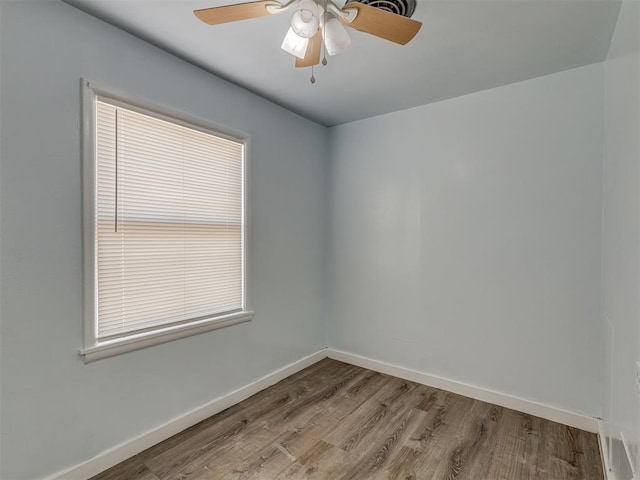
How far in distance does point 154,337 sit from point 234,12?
184 centimetres

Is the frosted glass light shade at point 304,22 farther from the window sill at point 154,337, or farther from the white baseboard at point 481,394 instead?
the white baseboard at point 481,394

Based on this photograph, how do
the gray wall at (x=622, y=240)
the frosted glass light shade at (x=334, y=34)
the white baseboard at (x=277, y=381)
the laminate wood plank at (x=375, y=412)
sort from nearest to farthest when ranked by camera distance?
the gray wall at (x=622, y=240) < the frosted glass light shade at (x=334, y=34) < the white baseboard at (x=277, y=381) < the laminate wood plank at (x=375, y=412)

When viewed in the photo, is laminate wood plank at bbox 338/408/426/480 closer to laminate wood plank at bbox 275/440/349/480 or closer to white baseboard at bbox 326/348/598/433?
laminate wood plank at bbox 275/440/349/480

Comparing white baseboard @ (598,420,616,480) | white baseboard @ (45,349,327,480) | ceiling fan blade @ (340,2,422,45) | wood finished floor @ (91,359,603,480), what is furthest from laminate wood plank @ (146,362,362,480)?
ceiling fan blade @ (340,2,422,45)

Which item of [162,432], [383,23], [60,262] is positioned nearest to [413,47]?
[383,23]

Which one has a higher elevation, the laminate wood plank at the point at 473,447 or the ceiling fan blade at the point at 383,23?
the ceiling fan blade at the point at 383,23

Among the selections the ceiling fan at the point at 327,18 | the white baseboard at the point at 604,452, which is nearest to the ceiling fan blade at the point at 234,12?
the ceiling fan at the point at 327,18

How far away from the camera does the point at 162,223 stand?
206cm

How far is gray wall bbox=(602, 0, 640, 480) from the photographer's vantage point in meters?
1.24

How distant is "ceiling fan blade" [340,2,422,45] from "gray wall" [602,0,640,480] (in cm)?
89

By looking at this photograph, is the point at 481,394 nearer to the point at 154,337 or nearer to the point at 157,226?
the point at 154,337

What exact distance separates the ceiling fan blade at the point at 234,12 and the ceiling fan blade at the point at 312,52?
11.2 inches

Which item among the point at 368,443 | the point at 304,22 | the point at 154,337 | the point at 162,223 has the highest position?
the point at 304,22

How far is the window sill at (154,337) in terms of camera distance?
68.3 inches
